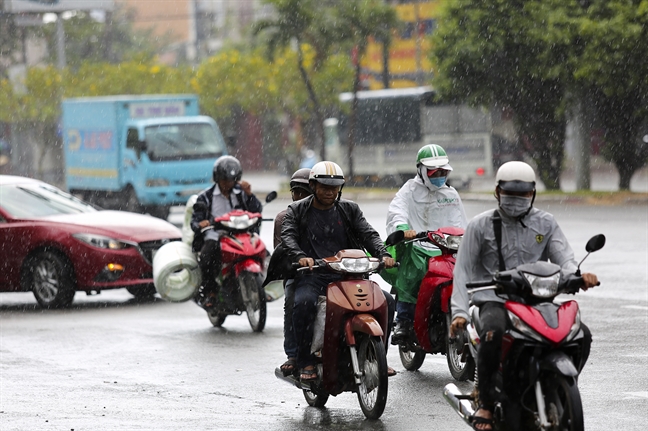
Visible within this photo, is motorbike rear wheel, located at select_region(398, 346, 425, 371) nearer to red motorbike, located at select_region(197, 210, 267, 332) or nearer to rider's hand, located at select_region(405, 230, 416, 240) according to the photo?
rider's hand, located at select_region(405, 230, 416, 240)

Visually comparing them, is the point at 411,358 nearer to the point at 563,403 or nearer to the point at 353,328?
the point at 353,328

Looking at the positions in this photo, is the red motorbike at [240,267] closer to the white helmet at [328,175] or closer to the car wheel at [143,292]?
the car wheel at [143,292]

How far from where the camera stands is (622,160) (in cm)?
3055

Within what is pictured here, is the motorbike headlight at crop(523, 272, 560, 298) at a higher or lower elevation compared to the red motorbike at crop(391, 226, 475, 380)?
higher

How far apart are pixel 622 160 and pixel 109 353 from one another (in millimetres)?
21908

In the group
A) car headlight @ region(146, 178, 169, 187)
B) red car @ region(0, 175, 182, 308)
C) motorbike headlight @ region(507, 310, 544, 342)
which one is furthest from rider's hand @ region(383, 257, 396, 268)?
car headlight @ region(146, 178, 169, 187)

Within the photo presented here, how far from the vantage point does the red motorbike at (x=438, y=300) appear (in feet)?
28.6

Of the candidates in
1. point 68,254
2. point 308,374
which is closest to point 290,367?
point 308,374

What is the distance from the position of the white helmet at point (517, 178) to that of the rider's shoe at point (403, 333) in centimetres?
307

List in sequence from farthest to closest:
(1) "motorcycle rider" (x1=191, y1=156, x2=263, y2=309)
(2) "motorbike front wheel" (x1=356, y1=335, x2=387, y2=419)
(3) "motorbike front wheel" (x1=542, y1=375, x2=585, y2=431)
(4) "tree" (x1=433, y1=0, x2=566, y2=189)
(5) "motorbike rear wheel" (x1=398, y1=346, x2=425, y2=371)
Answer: (4) "tree" (x1=433, y1=0, x2=566, y2=189)
(1) "motorcycle rider" (x1=191, y1=156, x2=263, y2=309)
(5) "motorbike rear wheel" (x1=398, y1=346, x2=425, y2=371)
(2) "motorbike front wheel" (x1=356, y1=335, x2=387, y2=419)
(3) "motorbike front wheel" (x1=542, y1=375, x2=585, y2=431)

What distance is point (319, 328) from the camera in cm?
778

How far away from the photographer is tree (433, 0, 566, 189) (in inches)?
1192

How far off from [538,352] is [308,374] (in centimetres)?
224

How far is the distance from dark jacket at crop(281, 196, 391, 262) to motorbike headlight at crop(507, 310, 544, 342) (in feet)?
6.71
